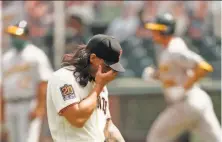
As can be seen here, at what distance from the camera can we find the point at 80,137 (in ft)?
18.0

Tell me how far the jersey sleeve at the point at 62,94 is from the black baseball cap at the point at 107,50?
0.26 metres

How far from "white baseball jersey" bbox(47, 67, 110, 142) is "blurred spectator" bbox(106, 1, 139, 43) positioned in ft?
22.8

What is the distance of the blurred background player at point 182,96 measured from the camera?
31.9 feet

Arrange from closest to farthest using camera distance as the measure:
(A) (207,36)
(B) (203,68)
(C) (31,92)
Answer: (B) (203,68)
(C) (31,92)
(A) (207,36)

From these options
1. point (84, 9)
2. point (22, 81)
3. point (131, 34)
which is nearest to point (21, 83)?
point (22, 81)

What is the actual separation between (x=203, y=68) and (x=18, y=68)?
2216 mm

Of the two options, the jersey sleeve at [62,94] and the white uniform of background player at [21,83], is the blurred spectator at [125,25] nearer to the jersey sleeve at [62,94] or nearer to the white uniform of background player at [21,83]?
the white uniform of background player at [21,83]

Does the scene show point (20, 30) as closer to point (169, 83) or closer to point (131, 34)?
point (169, 83)

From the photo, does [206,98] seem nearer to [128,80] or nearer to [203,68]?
[203,68]

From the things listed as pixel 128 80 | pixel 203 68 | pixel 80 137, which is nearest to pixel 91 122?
pixel 80 137

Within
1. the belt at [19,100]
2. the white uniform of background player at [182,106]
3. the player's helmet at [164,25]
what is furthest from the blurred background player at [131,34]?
the white uniform of background player at [182,106]

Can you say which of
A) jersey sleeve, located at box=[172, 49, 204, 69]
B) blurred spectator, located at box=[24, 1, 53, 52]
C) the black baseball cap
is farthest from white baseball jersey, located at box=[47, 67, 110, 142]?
blurred spectator, located at box=[24, 1, 53, 52]

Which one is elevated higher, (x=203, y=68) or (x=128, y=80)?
(x=203, y=68)

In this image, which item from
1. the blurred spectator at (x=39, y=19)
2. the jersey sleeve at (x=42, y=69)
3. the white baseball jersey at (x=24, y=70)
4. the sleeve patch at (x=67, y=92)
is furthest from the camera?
the blurred spectator at (x=39, y=19)
